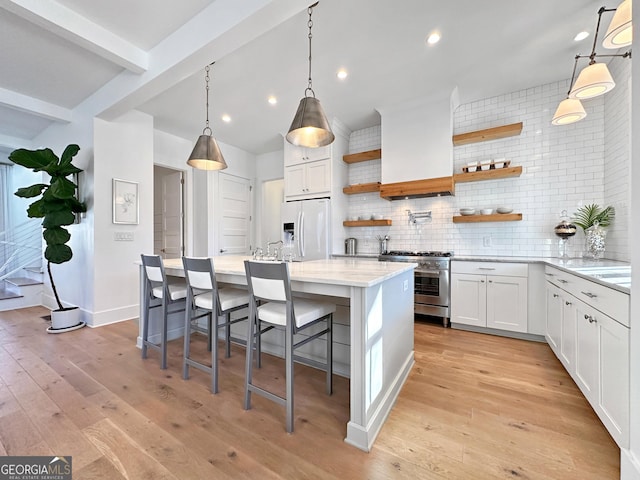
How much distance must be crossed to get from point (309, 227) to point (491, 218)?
2556 millimetres

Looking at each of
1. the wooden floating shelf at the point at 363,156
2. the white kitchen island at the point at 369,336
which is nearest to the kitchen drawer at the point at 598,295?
the white kitchen island at the point at 369,336

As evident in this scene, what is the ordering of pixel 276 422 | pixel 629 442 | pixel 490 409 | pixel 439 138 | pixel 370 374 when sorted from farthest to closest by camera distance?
pixel 439 138, pixel 490 409, pixel 276 422, pixel 370 374, pixel 629 442

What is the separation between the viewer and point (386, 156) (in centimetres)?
400

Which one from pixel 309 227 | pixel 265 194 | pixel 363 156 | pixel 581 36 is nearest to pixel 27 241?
pixel 265 194

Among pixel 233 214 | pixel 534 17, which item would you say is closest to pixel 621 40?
pixel 534 17

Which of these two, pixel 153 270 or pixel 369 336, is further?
pixel 153 270

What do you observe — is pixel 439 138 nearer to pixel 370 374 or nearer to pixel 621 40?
pixel 621 40

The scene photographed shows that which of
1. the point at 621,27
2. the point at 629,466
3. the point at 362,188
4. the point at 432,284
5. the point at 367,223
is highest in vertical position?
the point at 621,27

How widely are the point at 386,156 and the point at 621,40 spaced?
2.46m

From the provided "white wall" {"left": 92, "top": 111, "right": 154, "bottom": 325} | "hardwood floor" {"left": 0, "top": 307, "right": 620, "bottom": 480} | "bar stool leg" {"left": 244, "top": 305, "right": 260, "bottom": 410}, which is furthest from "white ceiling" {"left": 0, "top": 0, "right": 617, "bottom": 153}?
"hardwood floor" {"left": 0, "top": 307, "right": 620, "bottom": 480}

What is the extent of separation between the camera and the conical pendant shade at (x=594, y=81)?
2002 mm

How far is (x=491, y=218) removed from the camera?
3.54 meters

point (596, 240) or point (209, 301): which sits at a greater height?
point (596, 240)

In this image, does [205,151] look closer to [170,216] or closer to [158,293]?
[158,293]
